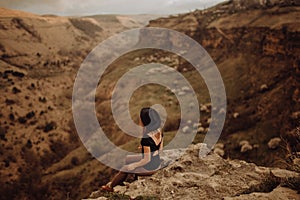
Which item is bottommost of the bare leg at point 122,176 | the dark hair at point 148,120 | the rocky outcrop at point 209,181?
the rocky outcrop at point 209,181

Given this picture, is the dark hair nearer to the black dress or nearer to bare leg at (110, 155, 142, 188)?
the black dress

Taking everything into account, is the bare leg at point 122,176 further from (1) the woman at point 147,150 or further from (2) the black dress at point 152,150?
(2) the black dress at point 152,150

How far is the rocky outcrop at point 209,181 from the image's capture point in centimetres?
474

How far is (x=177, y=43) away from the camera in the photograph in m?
44.1

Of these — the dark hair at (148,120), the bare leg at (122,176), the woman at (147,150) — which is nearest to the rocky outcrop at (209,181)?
the bare leg at (122,176)

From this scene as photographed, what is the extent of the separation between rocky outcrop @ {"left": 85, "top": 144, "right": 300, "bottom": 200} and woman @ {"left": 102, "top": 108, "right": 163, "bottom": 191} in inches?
18.9

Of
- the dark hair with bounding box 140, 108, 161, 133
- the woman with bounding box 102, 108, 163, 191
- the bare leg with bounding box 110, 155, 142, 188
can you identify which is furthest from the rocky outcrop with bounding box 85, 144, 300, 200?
the dark hair with bounding box 140, 108, 161, 133

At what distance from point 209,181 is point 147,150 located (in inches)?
71.2

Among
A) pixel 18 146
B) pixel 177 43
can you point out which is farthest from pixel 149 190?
pixel 177 43

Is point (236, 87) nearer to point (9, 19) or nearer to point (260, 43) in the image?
point (260, 43)

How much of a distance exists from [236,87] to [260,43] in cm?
525

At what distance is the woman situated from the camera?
210 inches

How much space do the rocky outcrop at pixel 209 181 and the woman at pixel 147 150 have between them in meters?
0.48

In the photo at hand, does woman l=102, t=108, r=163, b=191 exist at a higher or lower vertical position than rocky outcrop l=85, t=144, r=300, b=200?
higher
